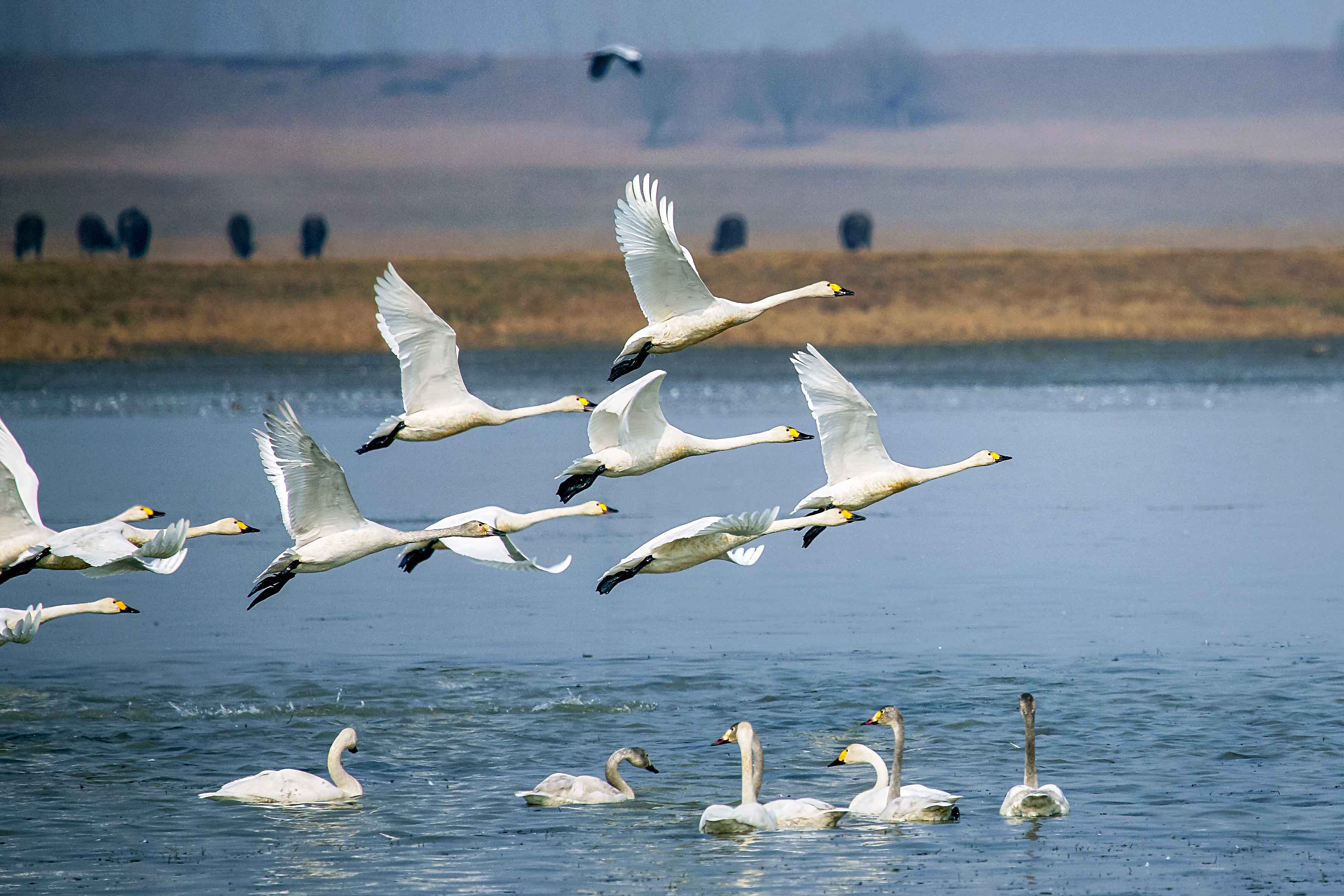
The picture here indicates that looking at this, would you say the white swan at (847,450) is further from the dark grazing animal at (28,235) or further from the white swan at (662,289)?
the dark grazing animal at (28,235)

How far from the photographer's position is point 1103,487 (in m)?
29.1

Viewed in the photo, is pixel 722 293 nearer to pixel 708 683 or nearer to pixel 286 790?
pixel 708 683

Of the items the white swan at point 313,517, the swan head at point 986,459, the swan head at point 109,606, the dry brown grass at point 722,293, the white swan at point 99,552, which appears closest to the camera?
the white swan at point 99,552

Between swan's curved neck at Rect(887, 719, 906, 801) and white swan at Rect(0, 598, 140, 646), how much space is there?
4.83 m

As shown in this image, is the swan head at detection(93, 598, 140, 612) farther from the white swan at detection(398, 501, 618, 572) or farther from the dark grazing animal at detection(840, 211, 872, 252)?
the dark grazing animal at detection(840, 211, 872, 252)

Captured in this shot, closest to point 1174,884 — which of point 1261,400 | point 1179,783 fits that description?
point 1179,783

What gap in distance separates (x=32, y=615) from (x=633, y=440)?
13.7 feet

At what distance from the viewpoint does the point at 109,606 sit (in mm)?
14883

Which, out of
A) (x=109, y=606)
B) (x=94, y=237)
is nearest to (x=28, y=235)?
(x=94, y=237)

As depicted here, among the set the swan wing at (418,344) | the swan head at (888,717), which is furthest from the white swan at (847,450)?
the swan wing at (418,344)

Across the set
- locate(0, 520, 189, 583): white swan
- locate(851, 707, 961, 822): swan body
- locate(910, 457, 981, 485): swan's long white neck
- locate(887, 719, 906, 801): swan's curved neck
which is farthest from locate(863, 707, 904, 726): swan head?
locate(0, 520, 189, 583): white swan

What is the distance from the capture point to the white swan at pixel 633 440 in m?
13.0

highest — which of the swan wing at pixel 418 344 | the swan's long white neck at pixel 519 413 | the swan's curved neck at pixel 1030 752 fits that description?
the swan wing at pixel 418 344

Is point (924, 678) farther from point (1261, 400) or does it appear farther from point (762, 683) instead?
point (1261, 400)
